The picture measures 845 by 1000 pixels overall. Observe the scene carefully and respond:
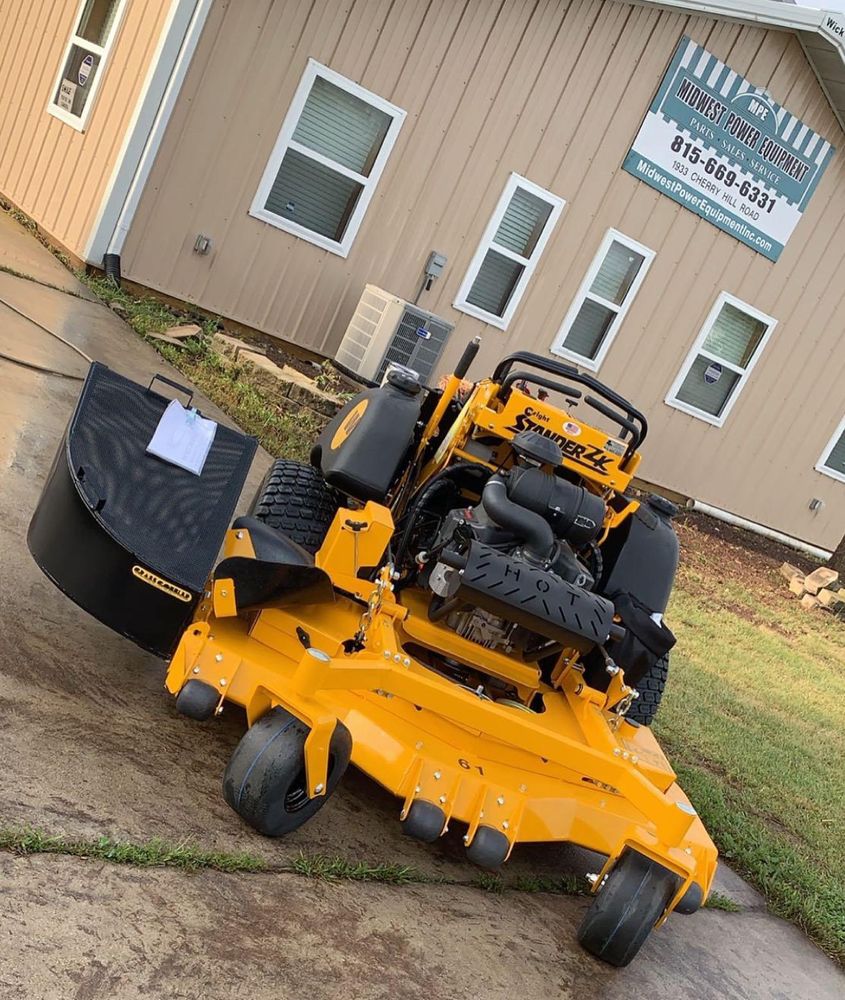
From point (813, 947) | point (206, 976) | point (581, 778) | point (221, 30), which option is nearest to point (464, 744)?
point (581, 778)

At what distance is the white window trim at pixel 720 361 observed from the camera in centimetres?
1218

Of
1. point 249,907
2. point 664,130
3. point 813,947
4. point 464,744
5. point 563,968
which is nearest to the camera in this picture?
point 249,907

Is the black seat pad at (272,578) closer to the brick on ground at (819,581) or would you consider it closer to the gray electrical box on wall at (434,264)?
the gray electrical box on wall at (434,264)

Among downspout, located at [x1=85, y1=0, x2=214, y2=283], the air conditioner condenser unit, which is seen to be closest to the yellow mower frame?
the air conditioner condenser unit

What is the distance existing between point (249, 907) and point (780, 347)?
11.3 m

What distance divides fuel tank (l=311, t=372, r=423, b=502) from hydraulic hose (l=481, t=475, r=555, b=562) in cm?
78

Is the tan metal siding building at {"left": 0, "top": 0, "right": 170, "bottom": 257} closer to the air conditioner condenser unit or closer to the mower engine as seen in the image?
the air conditioner condenser unit

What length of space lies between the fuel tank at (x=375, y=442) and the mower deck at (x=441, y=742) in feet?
2.15

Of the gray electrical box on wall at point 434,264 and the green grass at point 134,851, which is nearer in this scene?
the green grass at point 134,851

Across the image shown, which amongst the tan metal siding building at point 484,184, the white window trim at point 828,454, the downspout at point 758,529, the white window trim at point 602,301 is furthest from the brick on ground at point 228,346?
the white window trim at point 828,454

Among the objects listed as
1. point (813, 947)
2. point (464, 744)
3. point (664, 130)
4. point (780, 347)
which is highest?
point (664, 130)

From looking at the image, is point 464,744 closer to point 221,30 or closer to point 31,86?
point 221,30

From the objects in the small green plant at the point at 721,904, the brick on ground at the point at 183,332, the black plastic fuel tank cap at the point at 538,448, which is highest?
the black plastic fuel tank cap at the point at 538,448

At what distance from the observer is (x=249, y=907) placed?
9.33 ft
